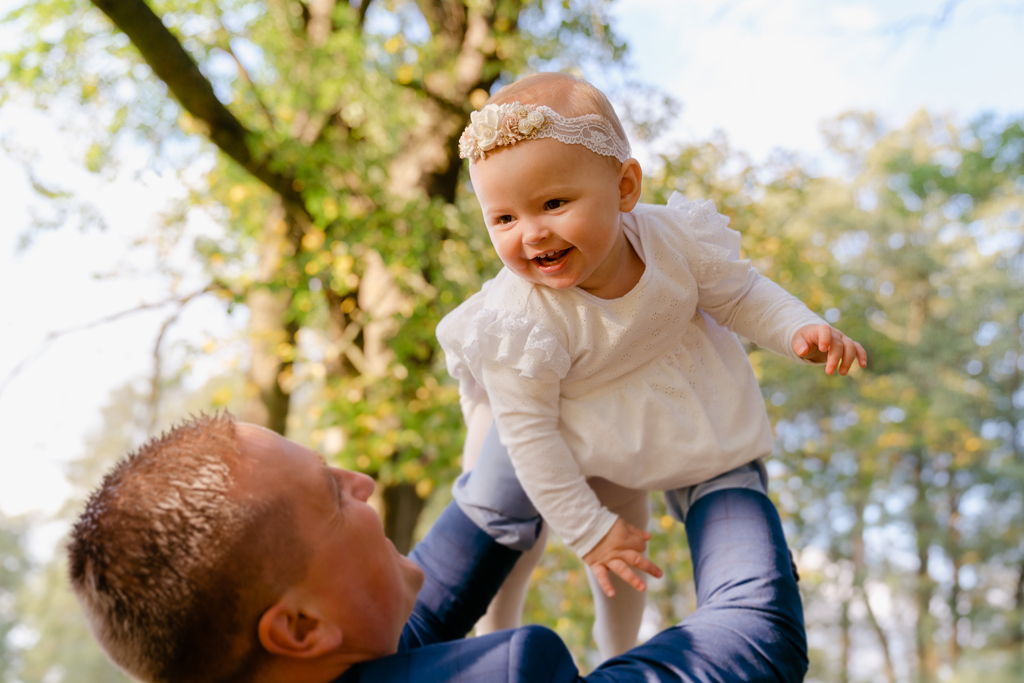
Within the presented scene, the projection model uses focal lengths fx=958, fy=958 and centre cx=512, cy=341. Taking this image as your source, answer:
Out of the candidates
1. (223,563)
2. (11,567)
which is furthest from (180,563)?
(11,567)

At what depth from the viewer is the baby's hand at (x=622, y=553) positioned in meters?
1.48

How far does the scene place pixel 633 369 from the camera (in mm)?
1605

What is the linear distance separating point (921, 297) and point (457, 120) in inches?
552

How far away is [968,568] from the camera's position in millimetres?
16547

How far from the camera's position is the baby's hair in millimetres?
1510

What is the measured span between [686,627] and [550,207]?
644mm

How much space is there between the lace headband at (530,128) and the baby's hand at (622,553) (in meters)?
0.59

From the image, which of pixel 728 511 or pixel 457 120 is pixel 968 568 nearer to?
pixel 457 120

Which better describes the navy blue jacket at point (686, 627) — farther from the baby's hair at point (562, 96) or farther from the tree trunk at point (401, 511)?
the tree trunk at point (401, 511)

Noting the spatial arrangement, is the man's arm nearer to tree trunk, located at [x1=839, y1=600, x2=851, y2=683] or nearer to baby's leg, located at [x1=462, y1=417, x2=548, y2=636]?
baby's leg, located at [x1=462, y1=417, x2=548, y2=636]

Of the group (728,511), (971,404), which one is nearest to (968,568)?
(971,404)

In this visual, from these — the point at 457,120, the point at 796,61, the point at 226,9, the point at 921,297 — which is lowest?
the point at 921,297

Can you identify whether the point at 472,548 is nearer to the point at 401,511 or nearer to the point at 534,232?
the point at 534,232

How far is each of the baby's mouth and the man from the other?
443 millimetres
